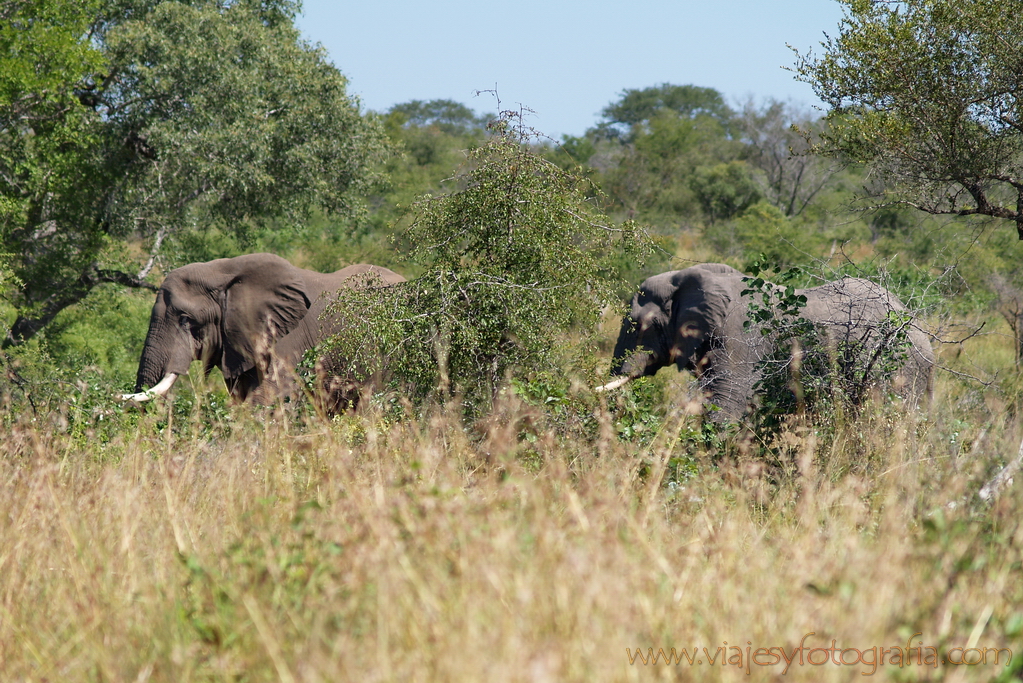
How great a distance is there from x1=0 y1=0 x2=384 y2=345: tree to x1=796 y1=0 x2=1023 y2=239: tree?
808cm

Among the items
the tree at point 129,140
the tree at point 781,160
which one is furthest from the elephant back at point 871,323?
the tree at point 781,160

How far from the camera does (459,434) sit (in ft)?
17.6

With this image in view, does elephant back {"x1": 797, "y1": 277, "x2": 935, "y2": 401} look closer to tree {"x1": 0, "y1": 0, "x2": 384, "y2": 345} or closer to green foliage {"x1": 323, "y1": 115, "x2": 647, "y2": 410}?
green foliage {"x1": 323, "y1": 115, "x2": 647, "y2": 410}

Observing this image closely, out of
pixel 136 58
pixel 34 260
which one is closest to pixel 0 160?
pixel 34 260

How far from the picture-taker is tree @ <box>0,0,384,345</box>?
480 inches

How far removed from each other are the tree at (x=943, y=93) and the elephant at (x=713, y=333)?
113 cm

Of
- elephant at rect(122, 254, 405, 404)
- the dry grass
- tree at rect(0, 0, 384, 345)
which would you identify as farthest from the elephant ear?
the dry grass

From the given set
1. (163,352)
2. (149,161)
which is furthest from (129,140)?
(163,352)

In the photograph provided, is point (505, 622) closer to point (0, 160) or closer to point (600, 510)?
point (600, 510)

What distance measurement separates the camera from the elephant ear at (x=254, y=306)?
32.1 feet

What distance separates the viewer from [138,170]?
13.3 m

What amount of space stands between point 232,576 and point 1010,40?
683cm

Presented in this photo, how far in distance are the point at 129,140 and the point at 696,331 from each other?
8.05 m

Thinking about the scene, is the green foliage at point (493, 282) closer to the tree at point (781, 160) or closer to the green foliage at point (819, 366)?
the green foliage at point (819, 366)
